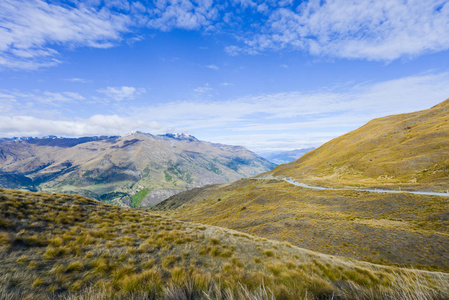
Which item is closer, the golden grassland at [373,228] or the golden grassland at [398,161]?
the golden grassland at [373,228]

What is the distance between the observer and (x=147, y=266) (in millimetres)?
7133

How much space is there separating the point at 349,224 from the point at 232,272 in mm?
23336

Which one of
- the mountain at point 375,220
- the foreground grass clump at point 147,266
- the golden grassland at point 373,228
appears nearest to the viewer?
the foreground grass clump at point 147,266

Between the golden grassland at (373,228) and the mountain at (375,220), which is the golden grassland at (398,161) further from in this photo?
the golden grassland at (373,228)

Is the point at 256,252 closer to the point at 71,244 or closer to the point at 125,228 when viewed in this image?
the point at 125,228

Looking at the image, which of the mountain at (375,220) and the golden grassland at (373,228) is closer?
the golden grassland at (373,228)

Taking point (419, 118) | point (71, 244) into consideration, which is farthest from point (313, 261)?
point (419, 118)

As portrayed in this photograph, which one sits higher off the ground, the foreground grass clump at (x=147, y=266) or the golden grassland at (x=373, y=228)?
the foreground grass clump at (x=147, y=266)

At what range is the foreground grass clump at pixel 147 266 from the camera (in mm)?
4309

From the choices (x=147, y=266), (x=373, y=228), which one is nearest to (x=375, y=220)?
(x=373, y=228)

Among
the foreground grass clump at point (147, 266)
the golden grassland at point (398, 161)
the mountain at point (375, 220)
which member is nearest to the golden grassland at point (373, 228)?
the mountain at point (375, 220)

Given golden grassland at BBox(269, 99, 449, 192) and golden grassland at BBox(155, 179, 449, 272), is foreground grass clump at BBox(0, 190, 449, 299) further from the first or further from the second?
golden grassland at BBox(269, 99, 449, 192)

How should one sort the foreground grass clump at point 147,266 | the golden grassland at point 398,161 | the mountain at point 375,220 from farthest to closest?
the golden grassland at point 398,161 → the mountain at point 375,220 → the foreground grass clump at point 147,266

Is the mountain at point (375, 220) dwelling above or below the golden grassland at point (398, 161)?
below
